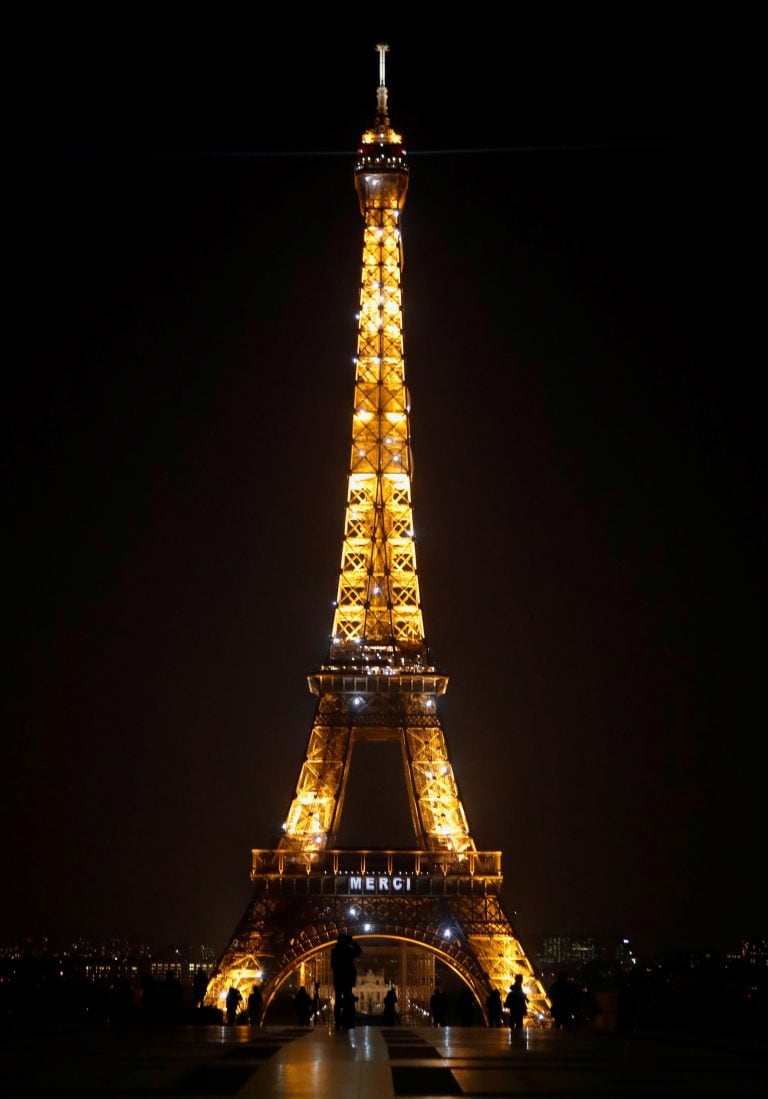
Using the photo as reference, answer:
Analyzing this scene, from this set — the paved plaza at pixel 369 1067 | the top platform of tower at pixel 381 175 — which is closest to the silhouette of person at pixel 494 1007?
the paved plaza at pixel 369 1067

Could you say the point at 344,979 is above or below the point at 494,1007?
above

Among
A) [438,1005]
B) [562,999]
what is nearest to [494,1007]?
[438,1005]

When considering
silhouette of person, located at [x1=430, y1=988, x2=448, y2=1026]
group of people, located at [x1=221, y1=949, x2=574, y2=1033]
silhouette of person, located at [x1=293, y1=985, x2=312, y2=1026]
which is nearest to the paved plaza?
group of people, located at [x1=221, y1=949, x2=574, y2=1033]

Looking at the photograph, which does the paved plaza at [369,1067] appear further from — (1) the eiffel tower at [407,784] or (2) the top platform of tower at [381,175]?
(2) the top platform of tower at [381,175]

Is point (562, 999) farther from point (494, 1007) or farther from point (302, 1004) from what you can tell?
point (494, 1007)

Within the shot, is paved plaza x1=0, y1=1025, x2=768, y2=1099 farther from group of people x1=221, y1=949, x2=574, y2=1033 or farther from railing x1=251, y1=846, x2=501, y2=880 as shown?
railing x1=251, y1=846, x2=501, y2=880

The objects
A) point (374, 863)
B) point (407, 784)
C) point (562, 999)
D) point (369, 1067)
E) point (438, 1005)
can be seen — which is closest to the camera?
point (369, 1067)
